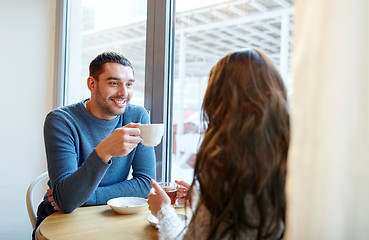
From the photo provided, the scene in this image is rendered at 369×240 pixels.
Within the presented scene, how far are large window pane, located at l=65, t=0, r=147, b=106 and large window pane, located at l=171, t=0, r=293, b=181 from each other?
27cm

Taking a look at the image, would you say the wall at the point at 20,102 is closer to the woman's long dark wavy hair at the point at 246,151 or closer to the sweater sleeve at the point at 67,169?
the sweater sleeve at the point at 67,169

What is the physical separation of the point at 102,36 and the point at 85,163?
1.38 meters

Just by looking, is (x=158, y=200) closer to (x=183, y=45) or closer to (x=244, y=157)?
(x=244, y=157)

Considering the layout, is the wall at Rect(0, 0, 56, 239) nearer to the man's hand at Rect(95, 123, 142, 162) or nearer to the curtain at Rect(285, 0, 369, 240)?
the man's hand at Rect(95, 123, 142, 162)

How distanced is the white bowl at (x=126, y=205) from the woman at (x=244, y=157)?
0.48 m

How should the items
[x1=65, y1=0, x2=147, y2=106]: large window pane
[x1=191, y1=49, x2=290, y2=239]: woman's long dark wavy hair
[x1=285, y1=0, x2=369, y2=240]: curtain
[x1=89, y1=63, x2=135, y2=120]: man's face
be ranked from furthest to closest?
1. [x1=65, y1=0, x2=147, y2=106]: large window pane
2. [x1=89, y1=63, x2=135, y2=120]: man's face
3. [x1=191, y1=49, x2=290, y2=239]: woman's long dark wavy hair
4. [x1=285, y1=0, x2=369, y2=240]: curtain

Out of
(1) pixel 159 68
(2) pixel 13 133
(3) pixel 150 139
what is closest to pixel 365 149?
(3) pixel 150 139

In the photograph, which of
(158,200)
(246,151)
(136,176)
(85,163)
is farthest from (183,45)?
(246,151)

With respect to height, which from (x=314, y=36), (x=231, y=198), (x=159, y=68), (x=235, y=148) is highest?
(x=159, y=68)

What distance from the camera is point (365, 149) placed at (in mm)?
475

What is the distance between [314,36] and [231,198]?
390mm

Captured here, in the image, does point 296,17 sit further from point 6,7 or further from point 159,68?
point 6,7

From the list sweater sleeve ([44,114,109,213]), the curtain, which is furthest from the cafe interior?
sweater sleeve ([44,114,109,213])

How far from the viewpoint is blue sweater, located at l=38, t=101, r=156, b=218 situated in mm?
1275
